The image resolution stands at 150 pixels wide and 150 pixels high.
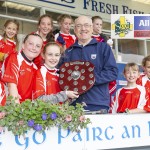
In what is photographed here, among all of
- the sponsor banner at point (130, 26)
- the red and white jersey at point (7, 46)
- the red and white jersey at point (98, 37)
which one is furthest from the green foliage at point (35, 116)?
the sponsor banner at point (130, 26)

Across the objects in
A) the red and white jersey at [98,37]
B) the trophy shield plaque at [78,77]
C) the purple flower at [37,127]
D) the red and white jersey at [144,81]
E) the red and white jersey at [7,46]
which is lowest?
the purple flower at [37,127]

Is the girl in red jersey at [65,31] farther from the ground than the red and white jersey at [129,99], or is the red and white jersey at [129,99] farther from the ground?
the girl in red jersey at [65,31]

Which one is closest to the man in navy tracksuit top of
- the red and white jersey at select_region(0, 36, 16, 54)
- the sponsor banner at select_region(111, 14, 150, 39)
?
the red and white jersey at select_region(0, 36, 16, 54)

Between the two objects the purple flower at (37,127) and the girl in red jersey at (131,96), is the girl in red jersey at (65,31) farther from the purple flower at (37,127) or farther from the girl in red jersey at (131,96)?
the purple flower at (37,127)

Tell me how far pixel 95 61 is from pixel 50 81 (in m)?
0.49

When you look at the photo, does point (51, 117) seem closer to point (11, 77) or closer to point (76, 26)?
point (11, 77)

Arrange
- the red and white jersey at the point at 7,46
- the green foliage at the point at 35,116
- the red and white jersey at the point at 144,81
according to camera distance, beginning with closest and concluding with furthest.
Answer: the green foliage at the point at 35,116
the red and white jersey at the point at 144,81
the red and white jersey at the point at 7,46

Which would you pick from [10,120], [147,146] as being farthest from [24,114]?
[147,146]

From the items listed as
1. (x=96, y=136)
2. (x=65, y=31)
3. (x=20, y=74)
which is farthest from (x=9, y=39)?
(x=96, y=136)

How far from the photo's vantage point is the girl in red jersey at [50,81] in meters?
2.64

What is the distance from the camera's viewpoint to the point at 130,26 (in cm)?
607

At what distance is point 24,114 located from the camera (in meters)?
2.21

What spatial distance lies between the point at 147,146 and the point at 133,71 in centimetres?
127

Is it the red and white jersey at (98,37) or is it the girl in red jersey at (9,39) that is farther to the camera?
the red and white jersey at (98,37)
